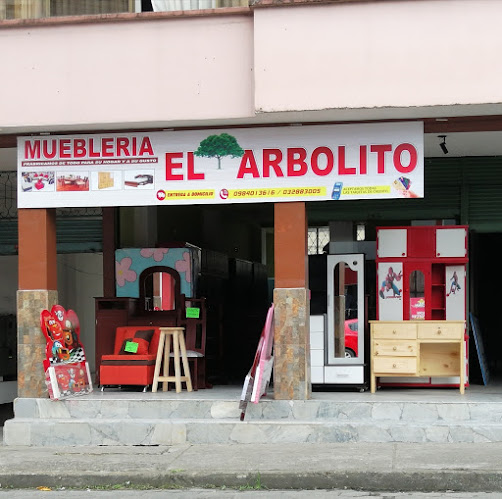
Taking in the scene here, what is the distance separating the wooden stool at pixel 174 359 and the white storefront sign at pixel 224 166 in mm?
1772

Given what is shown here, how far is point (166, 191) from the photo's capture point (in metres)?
10.9

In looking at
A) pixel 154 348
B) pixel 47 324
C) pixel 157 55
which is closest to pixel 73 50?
pixel 157 55

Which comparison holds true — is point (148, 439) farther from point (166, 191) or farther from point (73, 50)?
point (73, 50)

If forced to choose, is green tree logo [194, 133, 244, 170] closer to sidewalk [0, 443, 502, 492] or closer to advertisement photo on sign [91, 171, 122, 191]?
advertisement photo on sign [91, 171, 122, 191]

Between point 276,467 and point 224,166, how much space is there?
3.55 m

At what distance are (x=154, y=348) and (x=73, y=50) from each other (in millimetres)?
3966

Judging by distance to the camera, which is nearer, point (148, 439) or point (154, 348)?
point (148, 439)

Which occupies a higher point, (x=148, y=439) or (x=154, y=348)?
(x=154, y=348)

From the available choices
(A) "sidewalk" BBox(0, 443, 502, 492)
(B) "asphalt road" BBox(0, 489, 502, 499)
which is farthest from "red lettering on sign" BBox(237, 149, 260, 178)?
(B) "asphalt road" BBox(0, 489, 502, 499)

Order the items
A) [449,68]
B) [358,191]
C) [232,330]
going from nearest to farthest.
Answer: [449,68]
[358,191]
[232,330]

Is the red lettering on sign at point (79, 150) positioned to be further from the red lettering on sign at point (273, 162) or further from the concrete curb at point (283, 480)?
the concrete curb at point (283, 480)

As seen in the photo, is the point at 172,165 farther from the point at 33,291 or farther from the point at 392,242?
the point at 392,242

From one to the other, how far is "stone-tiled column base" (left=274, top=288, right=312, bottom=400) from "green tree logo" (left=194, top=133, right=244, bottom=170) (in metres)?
1.66

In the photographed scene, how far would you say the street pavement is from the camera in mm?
8711
